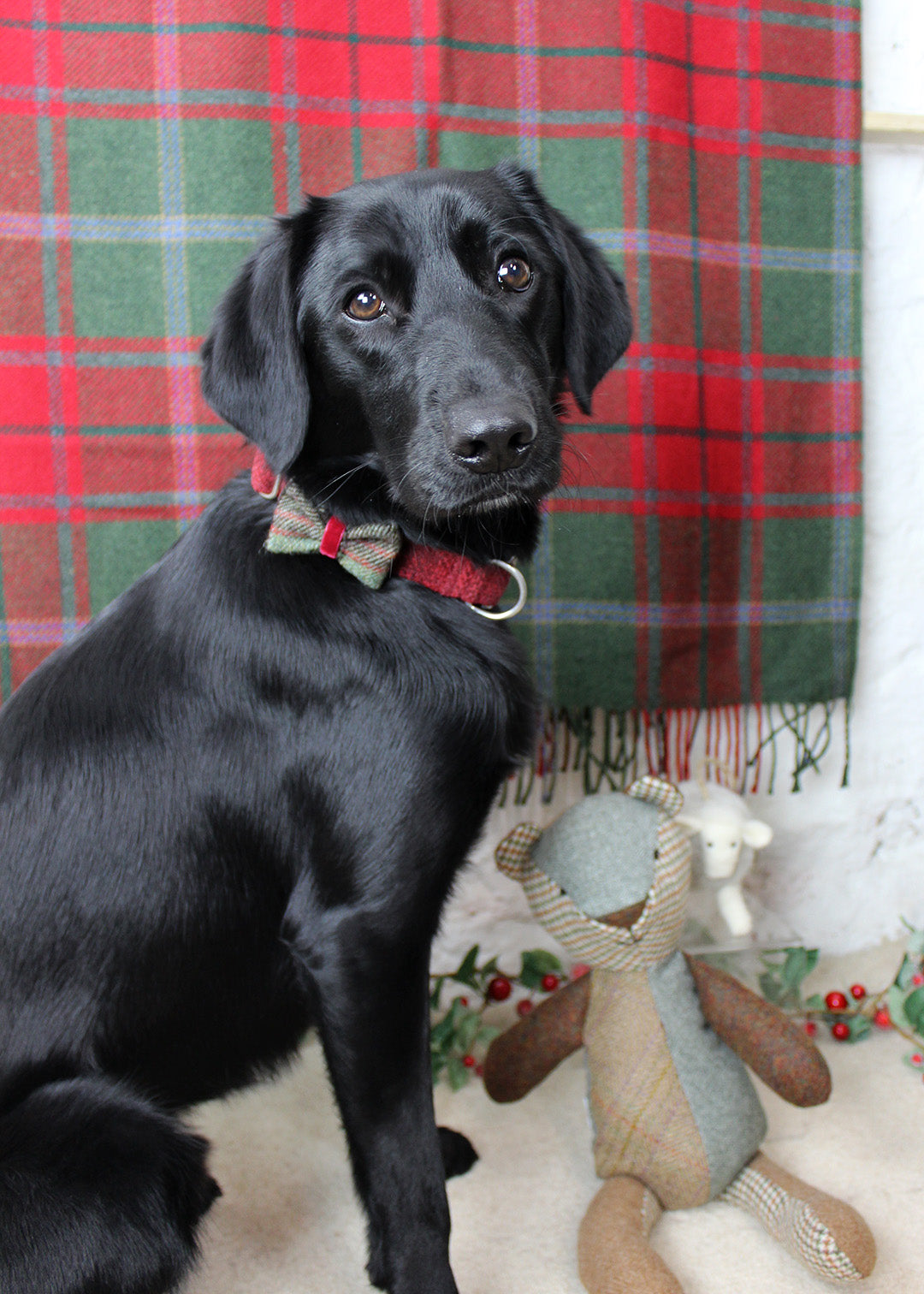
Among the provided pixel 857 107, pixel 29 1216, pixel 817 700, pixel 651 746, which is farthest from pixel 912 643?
pixel 29 1216

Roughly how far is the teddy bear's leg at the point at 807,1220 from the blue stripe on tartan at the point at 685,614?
873mm

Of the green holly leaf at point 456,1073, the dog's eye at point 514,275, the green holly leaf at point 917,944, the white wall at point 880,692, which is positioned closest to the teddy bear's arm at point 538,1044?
the green holly leaf at point 456,1073

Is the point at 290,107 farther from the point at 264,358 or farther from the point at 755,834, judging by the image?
the point at 755,834

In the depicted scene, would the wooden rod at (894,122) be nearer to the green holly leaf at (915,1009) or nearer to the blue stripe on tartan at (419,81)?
the blue stripe on tartan at (419,81)

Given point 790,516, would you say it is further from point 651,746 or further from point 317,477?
point 317,477

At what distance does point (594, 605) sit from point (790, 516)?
1.30ft

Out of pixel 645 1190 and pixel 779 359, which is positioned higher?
pixel 779 359

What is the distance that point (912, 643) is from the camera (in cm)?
198

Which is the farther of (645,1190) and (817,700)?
(817,700)

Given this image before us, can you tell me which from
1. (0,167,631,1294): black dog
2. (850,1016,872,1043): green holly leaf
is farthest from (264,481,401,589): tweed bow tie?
(850,1016,872,1043): green holly leaf

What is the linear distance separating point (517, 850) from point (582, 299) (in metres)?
0.73

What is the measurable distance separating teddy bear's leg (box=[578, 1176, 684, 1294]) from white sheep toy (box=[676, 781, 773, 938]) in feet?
1.38

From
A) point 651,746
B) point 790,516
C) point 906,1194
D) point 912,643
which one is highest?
point 790,516

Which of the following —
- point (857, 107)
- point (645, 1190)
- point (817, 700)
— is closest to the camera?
point (645, 1190)
